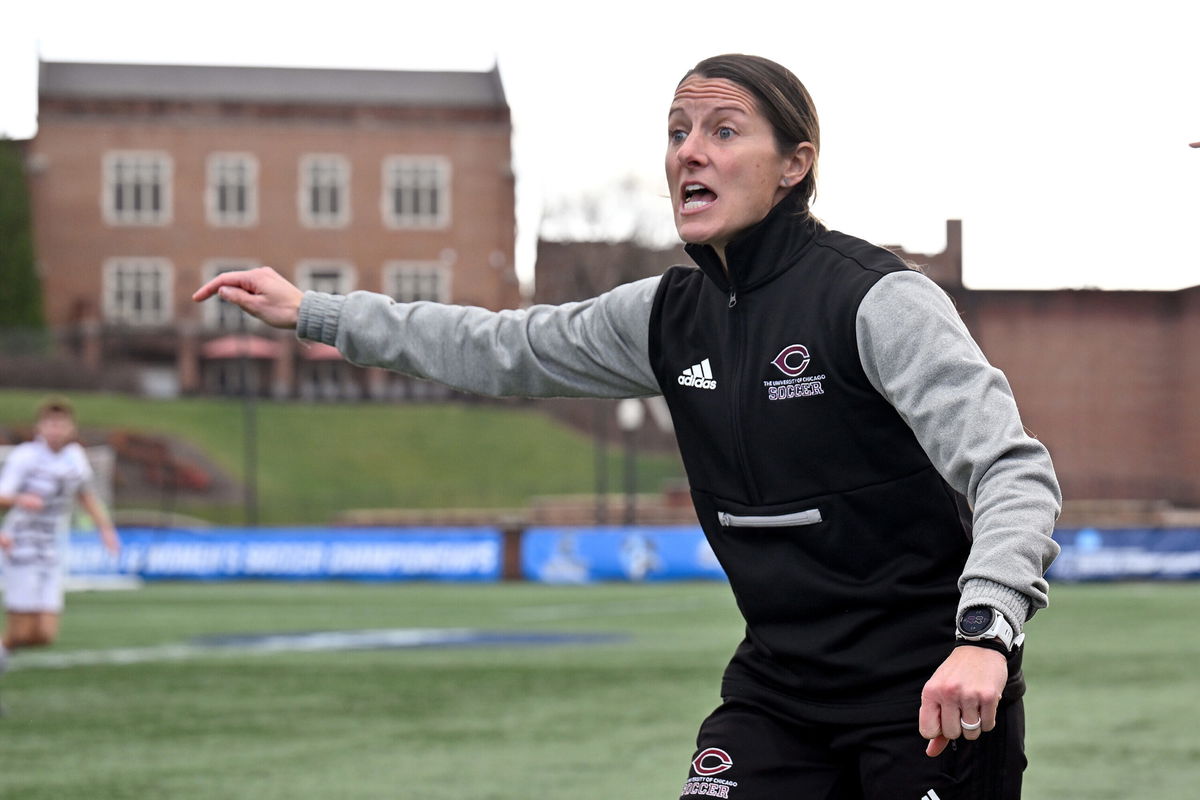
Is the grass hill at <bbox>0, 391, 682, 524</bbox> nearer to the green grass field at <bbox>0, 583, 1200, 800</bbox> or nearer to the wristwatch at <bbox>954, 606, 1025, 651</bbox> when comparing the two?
the green grass field at <bbox>0, 583, 1200, 800</bbox>

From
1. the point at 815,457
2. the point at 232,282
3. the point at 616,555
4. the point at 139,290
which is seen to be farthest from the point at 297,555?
the point at 139,290

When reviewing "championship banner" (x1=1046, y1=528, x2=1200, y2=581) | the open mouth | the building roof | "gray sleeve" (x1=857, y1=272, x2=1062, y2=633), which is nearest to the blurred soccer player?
the open mouth

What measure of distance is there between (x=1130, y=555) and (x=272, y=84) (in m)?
46.6

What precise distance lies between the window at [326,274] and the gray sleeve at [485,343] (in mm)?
60141

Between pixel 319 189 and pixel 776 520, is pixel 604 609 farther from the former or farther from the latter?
pixel 319 189

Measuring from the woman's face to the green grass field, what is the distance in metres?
4.56

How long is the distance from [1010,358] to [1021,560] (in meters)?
26.1

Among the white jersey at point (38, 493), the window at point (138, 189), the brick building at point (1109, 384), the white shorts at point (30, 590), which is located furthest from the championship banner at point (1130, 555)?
the window at point (138, 189)

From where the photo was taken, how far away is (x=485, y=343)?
419cm

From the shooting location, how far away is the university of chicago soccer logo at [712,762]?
363 cm

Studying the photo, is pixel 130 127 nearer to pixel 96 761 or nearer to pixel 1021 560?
pixel 96 761

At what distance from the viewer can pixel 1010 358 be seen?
2848 cm

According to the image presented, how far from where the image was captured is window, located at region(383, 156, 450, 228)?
64250mm

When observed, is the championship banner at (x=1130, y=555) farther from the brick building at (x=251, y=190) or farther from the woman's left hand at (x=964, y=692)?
the brick building at (x=251, y=190)
